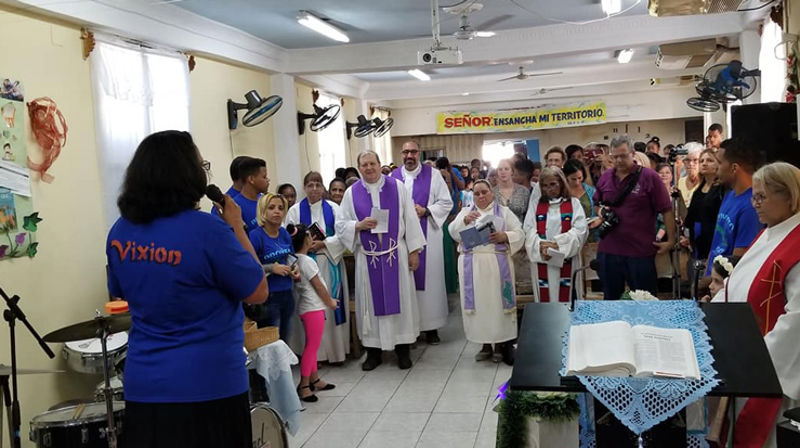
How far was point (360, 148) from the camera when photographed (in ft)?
40.1

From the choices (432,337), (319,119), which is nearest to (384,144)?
(319,119)

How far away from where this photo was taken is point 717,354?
6.24 feet

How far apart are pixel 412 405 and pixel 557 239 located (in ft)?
5.49

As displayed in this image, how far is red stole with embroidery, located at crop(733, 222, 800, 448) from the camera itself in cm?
252

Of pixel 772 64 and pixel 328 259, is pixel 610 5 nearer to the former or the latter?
pixel 772 64

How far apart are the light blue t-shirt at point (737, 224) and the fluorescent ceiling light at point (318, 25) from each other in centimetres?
405

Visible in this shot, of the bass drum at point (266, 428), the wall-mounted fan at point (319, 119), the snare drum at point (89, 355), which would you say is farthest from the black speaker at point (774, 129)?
the wall-mounted fan at point (319, 119)

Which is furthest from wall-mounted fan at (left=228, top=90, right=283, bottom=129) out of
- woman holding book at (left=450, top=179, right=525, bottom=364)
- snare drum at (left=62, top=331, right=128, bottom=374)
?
snare drum at (left=62, top=331, right=128, bottom=374)

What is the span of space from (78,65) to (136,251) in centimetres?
334

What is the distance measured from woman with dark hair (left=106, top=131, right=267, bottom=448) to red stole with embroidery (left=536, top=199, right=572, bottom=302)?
3542 millimetres

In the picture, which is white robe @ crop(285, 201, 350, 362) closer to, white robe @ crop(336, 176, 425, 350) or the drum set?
white robe @ crop(336, 176, 425, 350)

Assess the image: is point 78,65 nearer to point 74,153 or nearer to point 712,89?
point 74,153

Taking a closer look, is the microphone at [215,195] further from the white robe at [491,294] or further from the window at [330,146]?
the window at [330,146]

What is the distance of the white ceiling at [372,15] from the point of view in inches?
244
